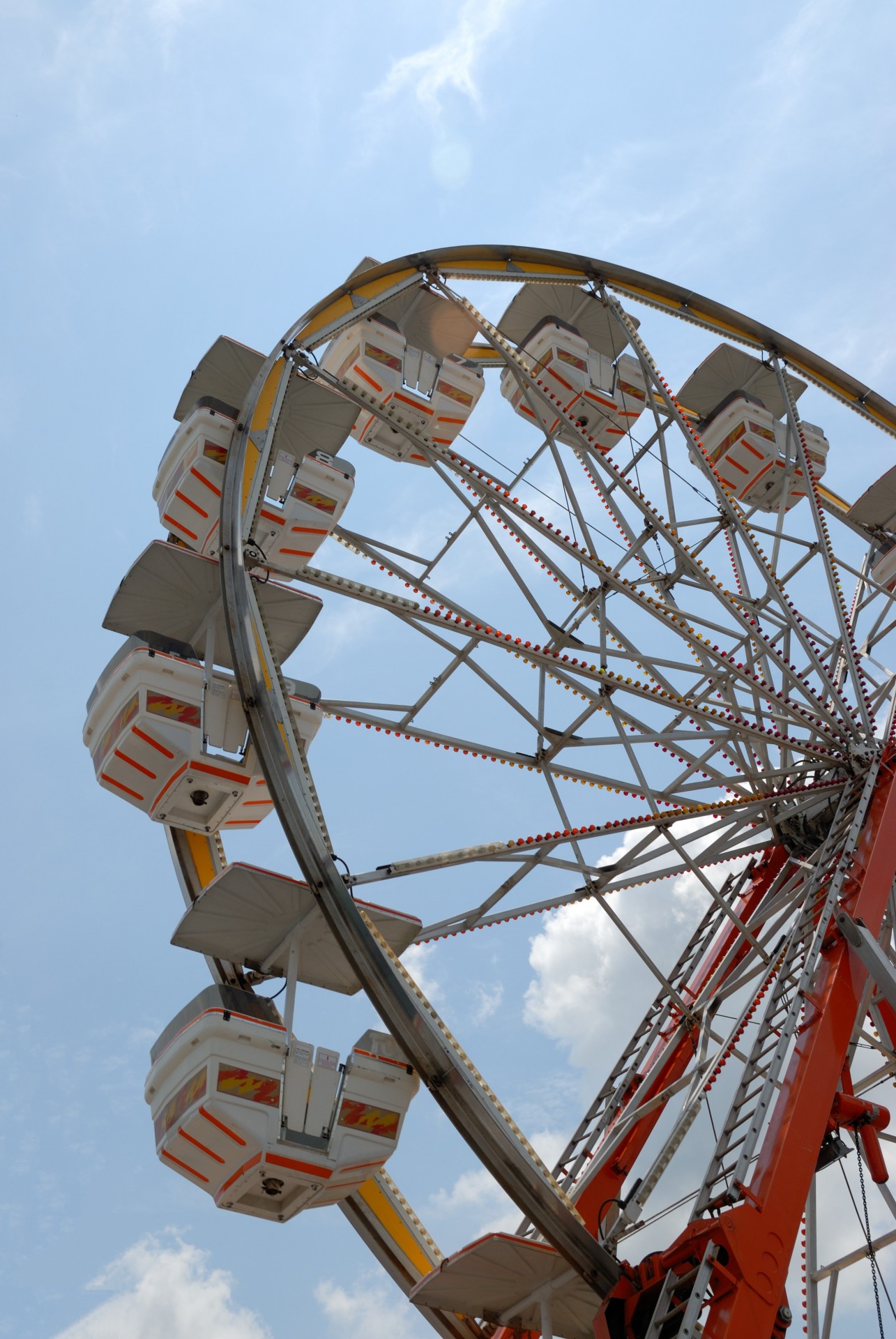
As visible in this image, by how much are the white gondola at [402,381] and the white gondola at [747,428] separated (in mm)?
3637

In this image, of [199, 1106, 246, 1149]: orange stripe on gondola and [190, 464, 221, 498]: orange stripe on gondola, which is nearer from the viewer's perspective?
[199, 1106, 246, 1149]: orange stripe on gondola

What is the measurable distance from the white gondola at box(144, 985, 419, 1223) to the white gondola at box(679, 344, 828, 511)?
9315 millimetres

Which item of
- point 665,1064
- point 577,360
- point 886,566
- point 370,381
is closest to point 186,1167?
point 665,1064

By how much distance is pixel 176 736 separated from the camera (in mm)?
9148

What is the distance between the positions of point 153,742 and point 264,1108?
8.61 ft

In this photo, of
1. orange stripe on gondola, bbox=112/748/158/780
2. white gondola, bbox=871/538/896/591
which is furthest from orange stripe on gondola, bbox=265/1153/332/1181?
white gondola, bbox=871/538/896/591

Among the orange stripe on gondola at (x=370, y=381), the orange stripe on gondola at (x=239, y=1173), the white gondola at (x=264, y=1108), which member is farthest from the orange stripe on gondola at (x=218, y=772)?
the orange stripe on gondola at (x=370, y=381)

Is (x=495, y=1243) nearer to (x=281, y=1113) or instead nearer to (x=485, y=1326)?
(x=281, y=1113)

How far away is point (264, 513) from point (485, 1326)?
609 centimetres

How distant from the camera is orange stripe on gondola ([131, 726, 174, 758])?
30.1 ft

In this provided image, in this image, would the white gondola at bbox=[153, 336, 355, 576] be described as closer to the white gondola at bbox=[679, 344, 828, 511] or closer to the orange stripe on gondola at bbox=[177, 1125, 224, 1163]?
the orange stripe on gondola at bbox=[177, 1125, 224, 1163]

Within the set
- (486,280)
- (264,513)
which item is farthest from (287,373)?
(486,280)

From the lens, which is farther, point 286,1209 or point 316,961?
point 316,961

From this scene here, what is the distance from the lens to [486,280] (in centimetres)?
1261
